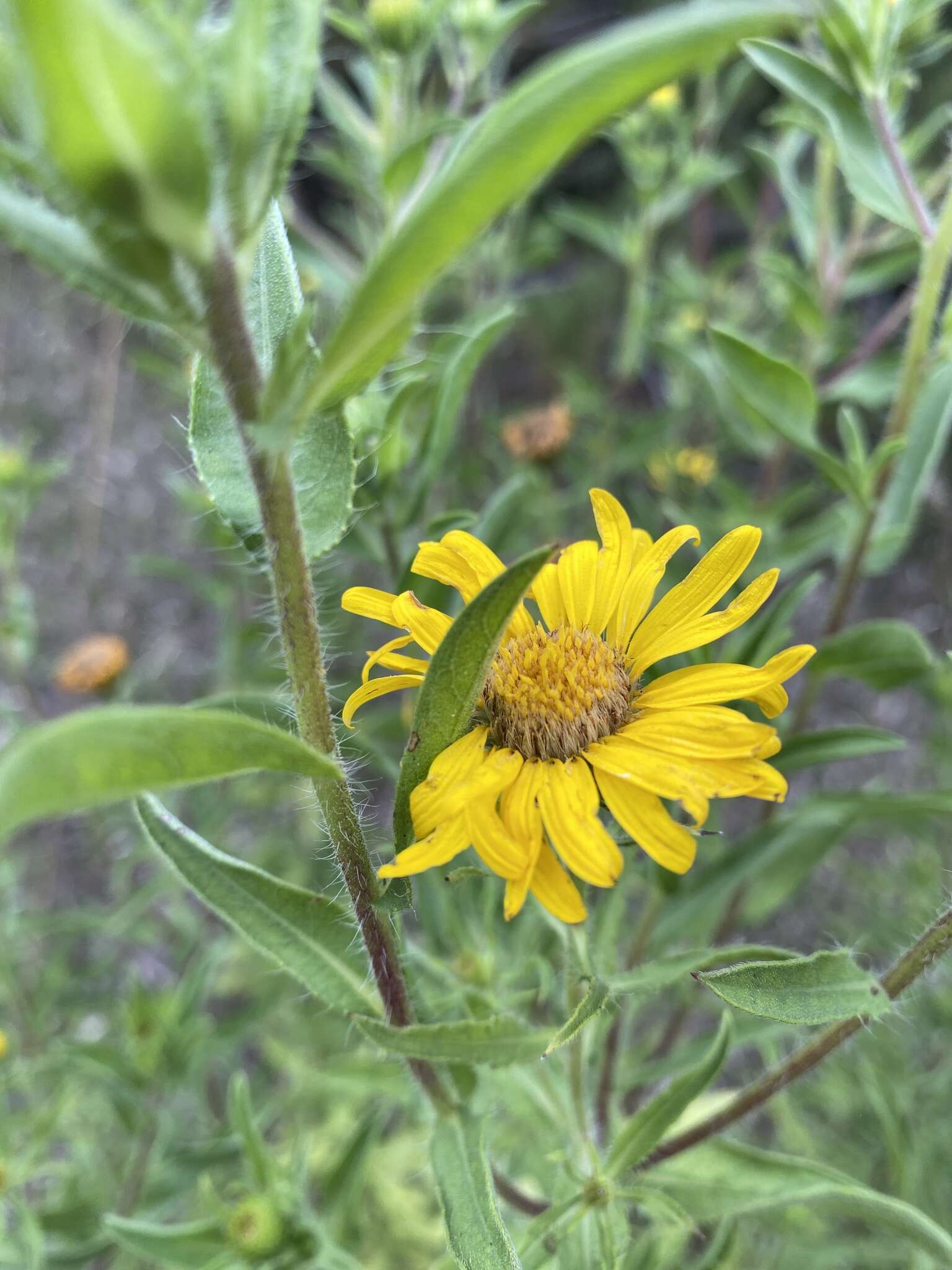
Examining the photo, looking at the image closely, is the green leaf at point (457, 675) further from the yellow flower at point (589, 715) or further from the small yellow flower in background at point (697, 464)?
the small yellow flower in background at point (697, 464)

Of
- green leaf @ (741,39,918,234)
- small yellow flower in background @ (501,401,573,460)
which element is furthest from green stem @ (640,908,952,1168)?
small yellow flower in background @ (501,401,573,460)

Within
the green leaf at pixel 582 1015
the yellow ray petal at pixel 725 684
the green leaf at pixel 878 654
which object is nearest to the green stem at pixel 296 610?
the green leaf at pixel 582 1015

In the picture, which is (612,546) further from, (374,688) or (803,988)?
(803,988)

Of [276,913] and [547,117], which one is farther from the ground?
[547,117]

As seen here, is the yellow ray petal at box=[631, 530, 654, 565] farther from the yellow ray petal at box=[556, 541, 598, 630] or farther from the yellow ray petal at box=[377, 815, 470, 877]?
the yellow ray petal at box=[377, 815, 470, 877]

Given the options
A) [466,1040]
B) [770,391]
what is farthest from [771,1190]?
[770,391]
